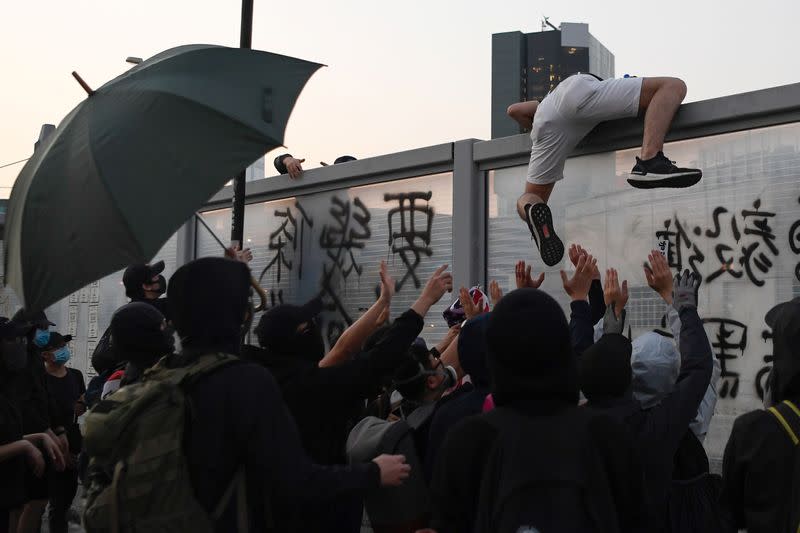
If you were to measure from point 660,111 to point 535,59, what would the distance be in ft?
547

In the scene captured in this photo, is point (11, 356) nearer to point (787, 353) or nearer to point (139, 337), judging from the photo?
point (139, 337)

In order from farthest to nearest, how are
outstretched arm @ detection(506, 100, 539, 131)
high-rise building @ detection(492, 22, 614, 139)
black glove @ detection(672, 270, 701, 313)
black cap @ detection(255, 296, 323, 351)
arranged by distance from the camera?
high-rise building @ detection(492, 22, 614, 139)
outstretched arm @ detection(506, 100, 539, 131)
black glove @ detection(672, 270, 701, 313)
black cap @ detection(255, 296, 323, 351)

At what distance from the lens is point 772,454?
122 inches

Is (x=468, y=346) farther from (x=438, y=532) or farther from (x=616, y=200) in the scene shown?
(x=616, y=200)

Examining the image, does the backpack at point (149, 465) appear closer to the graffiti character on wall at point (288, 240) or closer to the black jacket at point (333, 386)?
the black jacket at point (333, 386)

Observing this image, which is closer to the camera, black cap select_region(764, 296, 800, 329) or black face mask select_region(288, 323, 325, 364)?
black cap select_region(764, 296, 800, 329)

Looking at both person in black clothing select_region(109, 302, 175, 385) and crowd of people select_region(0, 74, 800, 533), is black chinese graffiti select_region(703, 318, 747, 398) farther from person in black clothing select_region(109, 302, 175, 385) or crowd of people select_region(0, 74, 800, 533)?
person in black clothing select_region(109, 302, 175, 385)

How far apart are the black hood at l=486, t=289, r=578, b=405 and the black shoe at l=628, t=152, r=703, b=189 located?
2.97 metres

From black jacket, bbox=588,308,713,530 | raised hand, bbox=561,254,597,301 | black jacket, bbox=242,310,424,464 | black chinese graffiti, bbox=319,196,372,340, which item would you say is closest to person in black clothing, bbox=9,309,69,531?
black chinese graffiti, bbox=319,196,372,340

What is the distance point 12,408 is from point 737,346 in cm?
432

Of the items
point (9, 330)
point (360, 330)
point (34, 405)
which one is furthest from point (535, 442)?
point (34, 405)

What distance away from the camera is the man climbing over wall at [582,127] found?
556 cm

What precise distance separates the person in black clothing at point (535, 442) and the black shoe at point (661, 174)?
9.66ft

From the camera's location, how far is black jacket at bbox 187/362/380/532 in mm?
2826
